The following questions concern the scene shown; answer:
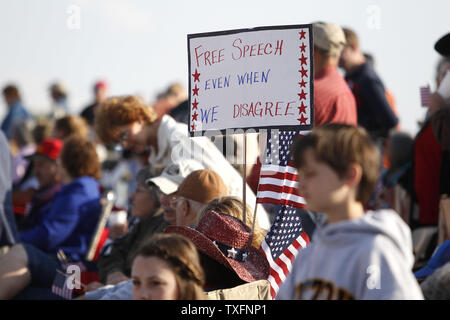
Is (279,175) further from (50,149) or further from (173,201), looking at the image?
(50,149)

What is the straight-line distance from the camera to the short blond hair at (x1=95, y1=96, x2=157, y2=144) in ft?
21.0

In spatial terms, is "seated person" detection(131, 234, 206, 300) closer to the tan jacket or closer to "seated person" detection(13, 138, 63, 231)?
the tan jacket

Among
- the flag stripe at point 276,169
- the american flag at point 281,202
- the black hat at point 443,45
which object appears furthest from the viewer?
the black hat at point 443,45

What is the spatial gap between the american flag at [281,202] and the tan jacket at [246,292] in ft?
1.27

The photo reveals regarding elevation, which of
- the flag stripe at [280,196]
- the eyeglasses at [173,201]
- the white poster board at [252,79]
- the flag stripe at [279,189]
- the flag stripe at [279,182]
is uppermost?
the white poster board at [252,79]

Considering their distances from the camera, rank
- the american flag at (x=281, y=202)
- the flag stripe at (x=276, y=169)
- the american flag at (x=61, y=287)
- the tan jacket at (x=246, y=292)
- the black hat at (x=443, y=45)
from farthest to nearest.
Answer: the black hat at (x=443, y=45) < the american flag at (x=61, y=287) < the flag stripe at (x=276, y=169) < the american flag at (x=281, y=202) < the tan jacket at (x=246, y=292)

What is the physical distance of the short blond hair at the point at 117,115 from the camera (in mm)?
6398

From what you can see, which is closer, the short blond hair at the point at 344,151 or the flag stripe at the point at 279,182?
the short blond hair at the point at 344,151

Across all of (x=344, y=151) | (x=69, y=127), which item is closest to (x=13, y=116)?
(x=69, y=127)

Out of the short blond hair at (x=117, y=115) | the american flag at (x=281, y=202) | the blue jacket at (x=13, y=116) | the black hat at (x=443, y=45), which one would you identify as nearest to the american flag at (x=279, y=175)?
the american flag at (x=281, y=202)

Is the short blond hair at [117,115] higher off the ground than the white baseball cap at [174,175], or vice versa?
the short blond hair at [117,115]

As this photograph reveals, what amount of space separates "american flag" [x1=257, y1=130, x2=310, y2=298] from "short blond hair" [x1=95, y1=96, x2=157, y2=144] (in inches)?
81.9

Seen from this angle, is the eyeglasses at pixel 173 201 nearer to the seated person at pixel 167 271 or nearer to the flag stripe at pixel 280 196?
the flag stripe at pixel 280 196

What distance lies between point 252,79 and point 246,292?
55.4 inches
